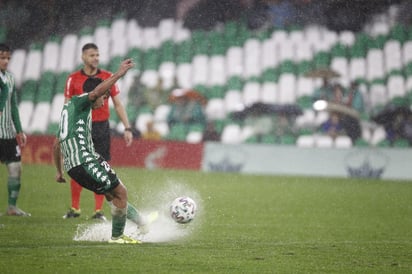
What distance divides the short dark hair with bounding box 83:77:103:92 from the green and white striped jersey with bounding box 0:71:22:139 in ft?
4.12

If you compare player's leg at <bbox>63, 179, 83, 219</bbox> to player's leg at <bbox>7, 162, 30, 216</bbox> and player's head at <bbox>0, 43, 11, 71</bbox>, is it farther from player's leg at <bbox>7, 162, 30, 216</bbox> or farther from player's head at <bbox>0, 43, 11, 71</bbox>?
player's head at <bbox>0, 43, 11, 71</bbox>

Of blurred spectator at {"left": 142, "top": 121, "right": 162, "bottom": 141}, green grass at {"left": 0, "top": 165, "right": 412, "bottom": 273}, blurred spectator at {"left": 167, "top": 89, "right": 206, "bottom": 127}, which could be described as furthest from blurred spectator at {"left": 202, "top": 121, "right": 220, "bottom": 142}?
green grass at {"left": 0, "top": 165, "right": 412, "bottom": 273}

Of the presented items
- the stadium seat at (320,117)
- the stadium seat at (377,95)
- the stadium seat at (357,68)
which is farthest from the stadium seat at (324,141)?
the stadium seat at (357,68)

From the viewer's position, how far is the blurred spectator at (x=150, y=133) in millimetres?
24969

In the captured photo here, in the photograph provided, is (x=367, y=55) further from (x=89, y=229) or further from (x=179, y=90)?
(x=89, y=229)

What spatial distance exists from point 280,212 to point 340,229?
2.23 m

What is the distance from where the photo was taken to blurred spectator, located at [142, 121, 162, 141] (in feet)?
81.9

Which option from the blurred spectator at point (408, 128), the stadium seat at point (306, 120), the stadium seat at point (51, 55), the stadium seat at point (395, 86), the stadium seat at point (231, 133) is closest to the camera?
the blurred spectator at point (408, 128)

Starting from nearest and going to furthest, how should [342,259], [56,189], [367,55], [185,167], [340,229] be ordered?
[342,259], [340,229], [56,189], [185,167], [367,55]

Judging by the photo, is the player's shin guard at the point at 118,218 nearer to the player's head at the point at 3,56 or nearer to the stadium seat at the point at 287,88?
the player's head at the point at 3,56

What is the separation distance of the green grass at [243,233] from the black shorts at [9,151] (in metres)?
0.86

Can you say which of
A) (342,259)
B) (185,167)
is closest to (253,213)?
(342,259)

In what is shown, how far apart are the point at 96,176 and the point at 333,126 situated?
15.4 metres

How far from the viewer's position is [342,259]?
900cm
